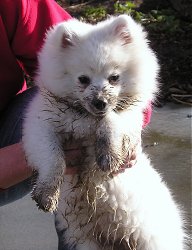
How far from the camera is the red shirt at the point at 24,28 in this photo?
2.91 meters

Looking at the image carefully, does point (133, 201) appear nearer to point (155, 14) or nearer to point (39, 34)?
point (39, 34)

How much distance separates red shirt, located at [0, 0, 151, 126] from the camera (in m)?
2.91

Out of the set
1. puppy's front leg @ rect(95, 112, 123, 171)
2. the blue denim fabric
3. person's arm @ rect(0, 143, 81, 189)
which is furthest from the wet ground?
puppy's front leg @ rect(95, 112, 123, 171)

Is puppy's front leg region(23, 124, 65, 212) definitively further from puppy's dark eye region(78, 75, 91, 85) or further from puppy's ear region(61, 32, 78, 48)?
puppy's ear region(61, 32, 78, 48)

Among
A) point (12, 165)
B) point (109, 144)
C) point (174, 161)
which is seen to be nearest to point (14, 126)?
point (12, 165)

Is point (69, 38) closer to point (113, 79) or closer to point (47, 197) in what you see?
point (113, 79)

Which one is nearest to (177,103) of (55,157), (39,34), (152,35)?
(152,35)

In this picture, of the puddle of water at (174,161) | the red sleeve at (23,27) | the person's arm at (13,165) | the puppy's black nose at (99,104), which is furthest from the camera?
the puddle of water at (174,161)

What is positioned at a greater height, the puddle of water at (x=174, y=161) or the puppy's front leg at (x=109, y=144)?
the puppy's front leg at (x=109, y=144)

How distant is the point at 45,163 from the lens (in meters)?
2.45

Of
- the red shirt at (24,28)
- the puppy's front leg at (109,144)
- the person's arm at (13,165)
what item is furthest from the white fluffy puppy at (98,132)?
the red shirt at (24,28)

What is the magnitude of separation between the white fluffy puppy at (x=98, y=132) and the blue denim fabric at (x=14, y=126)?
10.8 inches

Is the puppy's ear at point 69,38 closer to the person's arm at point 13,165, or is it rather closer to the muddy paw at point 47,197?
the person's arm at point 13,165

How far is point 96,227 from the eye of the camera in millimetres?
2656
